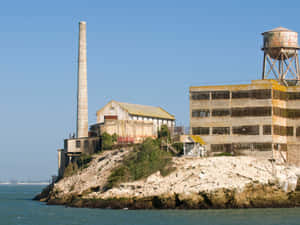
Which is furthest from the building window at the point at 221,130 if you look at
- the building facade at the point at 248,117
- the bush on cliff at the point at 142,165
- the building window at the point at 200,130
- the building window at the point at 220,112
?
the bush on cliff at the point at 142,165

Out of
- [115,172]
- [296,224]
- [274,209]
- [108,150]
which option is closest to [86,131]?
[108,150]

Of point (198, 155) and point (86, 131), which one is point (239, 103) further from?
point (86, 131)

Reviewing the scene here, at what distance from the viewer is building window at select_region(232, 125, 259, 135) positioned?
88.8 m

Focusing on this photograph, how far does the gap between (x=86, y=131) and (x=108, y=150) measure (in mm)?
10443

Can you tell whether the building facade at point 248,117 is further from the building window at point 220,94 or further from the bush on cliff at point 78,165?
the bush on cliff at point 78,165

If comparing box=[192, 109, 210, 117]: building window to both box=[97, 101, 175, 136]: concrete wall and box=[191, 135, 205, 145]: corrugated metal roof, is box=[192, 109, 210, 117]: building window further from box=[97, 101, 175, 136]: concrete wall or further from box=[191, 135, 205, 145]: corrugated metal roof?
box=[97, 101, 175, 136]: concrete wall

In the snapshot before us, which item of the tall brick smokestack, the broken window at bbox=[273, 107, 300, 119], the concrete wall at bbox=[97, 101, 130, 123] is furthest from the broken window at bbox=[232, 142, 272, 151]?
the tall brick smokestack

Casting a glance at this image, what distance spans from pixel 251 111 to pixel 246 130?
2.61 metres

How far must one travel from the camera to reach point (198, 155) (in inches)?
3477

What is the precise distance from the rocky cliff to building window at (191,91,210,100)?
1107 centimetres

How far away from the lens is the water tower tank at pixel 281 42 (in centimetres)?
9412

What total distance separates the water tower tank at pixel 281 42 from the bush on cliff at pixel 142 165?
21.5 metres

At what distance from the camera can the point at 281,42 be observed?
3703 inches

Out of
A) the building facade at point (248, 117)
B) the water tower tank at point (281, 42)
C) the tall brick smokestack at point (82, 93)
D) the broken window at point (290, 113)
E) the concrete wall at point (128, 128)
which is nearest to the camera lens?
the building facade at point (248, 117)
